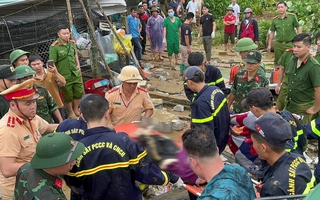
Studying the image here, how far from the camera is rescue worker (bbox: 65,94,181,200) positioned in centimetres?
300

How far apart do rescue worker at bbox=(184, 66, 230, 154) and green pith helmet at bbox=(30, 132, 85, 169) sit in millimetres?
1725

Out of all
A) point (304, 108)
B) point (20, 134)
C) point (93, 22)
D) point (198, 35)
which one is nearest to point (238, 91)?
point (304, 108)

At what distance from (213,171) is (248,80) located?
2968mm

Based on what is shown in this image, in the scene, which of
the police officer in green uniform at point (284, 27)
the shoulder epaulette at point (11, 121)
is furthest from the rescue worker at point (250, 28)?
the shoulder epaulette at point (11, 121)

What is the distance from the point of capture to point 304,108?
561 cm

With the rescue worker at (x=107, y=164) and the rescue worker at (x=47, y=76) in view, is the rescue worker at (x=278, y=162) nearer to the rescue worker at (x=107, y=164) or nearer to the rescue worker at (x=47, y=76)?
the rescue worker at (x=107, y=164)

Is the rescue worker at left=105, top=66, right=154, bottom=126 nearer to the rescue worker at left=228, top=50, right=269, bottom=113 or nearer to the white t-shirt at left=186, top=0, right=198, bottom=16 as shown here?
the rescue worker at left=228, top=50, right=269, bottom=113

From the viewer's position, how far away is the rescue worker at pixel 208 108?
4086 millimetres

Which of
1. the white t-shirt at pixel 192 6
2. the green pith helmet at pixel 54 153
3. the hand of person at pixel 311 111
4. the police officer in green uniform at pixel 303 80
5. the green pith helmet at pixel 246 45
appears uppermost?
the white t-shirt at pixel 192 6

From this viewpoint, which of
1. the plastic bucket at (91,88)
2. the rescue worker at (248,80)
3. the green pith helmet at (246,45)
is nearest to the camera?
the rescue worker at (248,80)

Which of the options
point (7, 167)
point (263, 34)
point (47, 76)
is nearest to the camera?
point (7, 167)

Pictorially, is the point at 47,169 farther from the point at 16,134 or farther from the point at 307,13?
the point at 307,13

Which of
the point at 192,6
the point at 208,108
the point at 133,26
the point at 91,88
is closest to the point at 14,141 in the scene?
the point at 208,108

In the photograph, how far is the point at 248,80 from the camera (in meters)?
5.18
